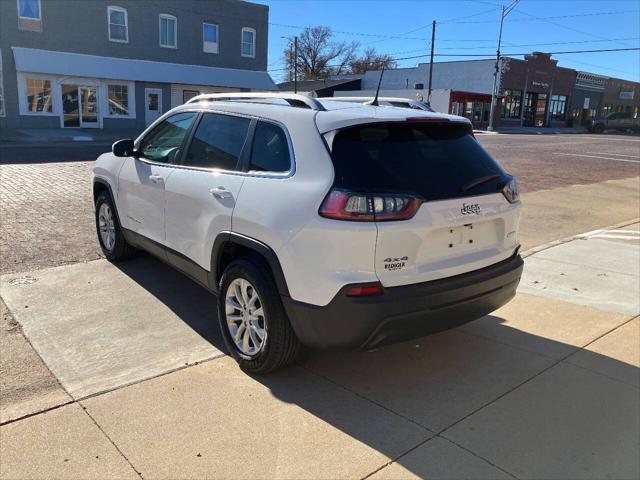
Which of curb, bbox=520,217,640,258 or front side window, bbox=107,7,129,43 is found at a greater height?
front side window, bbox=107,7,129,43

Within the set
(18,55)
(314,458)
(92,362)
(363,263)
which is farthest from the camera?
(18,55)

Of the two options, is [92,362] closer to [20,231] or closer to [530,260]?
[20,231]

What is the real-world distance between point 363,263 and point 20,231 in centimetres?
590

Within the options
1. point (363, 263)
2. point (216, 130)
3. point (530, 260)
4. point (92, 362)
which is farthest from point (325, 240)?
point (530, 260)

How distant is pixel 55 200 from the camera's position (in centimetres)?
960

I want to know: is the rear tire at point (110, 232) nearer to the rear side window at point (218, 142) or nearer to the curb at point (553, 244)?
the rear side window at point (218, 142)

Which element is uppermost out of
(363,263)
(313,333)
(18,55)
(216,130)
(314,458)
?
(18,55)

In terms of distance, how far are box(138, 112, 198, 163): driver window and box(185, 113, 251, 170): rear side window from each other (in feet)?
0.78

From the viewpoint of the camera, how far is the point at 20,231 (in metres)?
7.28

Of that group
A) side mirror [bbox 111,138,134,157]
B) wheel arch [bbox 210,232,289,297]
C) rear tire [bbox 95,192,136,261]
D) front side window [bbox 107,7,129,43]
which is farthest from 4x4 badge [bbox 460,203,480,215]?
front side window [bbox 107,7,129,43]

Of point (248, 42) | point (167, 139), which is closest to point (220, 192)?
point (167, 139)

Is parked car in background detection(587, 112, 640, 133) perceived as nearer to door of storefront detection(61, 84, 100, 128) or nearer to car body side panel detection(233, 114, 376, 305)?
door of storefront detection(61, 84, 100, 128)

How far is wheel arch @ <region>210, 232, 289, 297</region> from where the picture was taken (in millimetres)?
3348

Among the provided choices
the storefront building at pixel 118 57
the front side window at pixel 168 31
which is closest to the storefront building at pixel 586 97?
the storefront building at pixel 118 57
